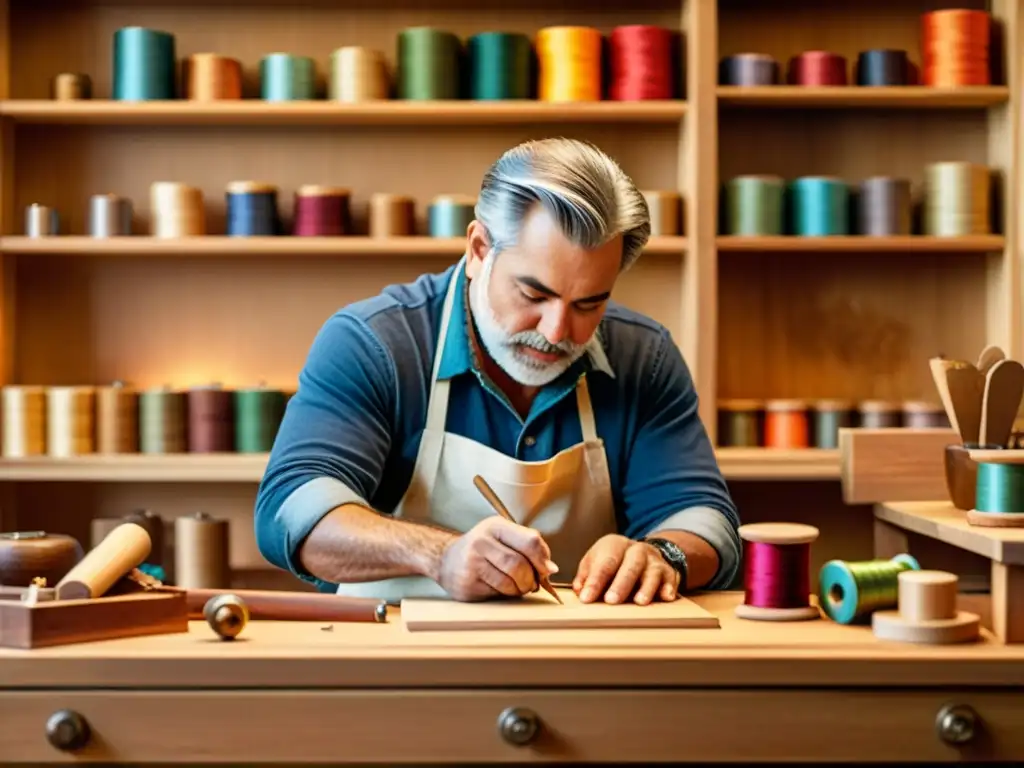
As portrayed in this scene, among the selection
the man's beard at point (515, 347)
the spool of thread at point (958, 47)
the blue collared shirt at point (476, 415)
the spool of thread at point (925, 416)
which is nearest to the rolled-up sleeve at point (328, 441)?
the blue collared shirt at point (476, 415)

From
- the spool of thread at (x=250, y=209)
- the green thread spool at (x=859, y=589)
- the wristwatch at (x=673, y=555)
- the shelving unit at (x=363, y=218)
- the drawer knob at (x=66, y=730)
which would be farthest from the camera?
the shelving unit at (x=363, y=218)

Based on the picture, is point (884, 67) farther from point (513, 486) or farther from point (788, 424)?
point (513, 486)

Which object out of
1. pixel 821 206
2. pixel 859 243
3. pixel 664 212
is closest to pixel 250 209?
pixel 664 212

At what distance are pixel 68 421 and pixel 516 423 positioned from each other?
1968 mm

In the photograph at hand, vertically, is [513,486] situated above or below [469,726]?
above

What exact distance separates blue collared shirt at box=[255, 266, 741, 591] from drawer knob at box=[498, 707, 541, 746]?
0.66 meters

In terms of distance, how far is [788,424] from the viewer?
12.8 feet

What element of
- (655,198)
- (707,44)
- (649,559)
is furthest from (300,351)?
(649,559)

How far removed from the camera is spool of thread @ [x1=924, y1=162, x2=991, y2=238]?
153 inches

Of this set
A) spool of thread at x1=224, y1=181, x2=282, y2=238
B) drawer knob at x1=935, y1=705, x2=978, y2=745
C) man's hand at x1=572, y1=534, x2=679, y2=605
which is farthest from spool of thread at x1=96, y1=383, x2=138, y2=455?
drawer knob at x1=935, y1=705, x2=978, y2=745

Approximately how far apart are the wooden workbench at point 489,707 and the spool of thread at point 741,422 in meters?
2.39

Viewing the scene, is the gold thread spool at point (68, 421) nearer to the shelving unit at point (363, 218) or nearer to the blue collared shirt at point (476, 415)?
the shelving unit at point (363, 218)

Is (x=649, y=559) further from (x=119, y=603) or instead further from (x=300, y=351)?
(x=300, y=351)

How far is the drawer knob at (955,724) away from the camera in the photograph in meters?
1.51
